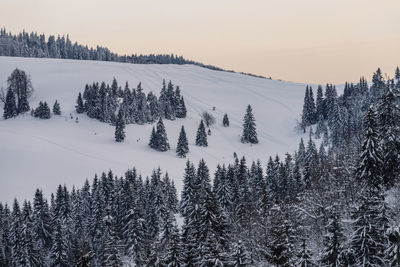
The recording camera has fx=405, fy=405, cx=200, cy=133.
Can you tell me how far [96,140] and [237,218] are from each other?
63.3m

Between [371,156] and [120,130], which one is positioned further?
[120,130]

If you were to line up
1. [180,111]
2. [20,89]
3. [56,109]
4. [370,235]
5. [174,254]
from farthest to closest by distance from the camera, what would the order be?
[180,111] → [20,89] → [56,109] → [174,254] → [370,235]

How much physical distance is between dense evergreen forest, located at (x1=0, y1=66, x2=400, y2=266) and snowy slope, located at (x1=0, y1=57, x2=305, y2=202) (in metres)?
17.5

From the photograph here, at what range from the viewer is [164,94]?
483 ft

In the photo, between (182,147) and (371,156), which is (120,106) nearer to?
(182,147)

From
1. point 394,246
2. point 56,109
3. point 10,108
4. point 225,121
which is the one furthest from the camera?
point 225,121

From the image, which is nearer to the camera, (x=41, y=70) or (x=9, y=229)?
(x=9, y=229)

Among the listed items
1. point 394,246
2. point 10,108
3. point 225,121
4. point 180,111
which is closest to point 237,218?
point 394,246

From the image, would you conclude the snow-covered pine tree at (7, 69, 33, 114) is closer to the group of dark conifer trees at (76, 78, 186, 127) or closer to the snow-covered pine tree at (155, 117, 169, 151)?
the group of dark conifer trees at (76, 78, 186, 127)

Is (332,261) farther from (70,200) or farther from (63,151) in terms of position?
(63,151)

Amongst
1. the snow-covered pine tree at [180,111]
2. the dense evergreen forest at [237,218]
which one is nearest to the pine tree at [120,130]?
the snow-covered pine tree at [180,111]

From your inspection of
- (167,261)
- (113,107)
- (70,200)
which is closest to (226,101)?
(113,107)

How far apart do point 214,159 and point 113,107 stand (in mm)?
38525

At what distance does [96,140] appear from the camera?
116812 mm
